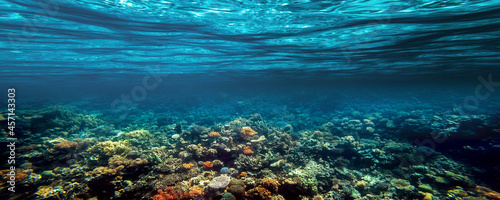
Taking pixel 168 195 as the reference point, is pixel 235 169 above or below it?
below

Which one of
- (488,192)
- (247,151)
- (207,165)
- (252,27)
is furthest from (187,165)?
(488,192)

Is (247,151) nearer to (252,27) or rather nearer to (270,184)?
(270,184)

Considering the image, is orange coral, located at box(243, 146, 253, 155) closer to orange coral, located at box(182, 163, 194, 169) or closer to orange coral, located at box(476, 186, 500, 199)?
orange coral, located at box(182, 163, 194, 169)

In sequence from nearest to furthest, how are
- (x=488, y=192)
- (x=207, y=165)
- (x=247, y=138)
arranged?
(x=488, y=192) → (x=207, y=165) → (x=247, y=138)

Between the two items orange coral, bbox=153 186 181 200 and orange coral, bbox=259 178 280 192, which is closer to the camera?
orange coral, bbox=153 186 181 200

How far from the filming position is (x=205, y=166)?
27.4 ft

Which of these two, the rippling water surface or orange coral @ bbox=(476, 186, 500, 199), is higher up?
the rippling water surface

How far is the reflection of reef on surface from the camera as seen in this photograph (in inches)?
261

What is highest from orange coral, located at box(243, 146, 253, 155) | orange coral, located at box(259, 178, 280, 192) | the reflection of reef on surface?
orange coral, located at box(259, 178, 280, 192)

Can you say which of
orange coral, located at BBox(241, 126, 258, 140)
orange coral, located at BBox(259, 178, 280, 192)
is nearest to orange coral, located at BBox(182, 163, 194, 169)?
orange coral, located at BBox(259, 178, 280, 192)

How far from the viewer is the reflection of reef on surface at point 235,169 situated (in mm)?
6633

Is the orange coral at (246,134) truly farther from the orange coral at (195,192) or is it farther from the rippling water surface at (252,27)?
the rippling water surface at (252,27)

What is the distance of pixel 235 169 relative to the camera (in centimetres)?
819

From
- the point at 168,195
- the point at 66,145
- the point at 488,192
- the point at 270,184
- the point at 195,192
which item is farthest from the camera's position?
the point at 66,145
